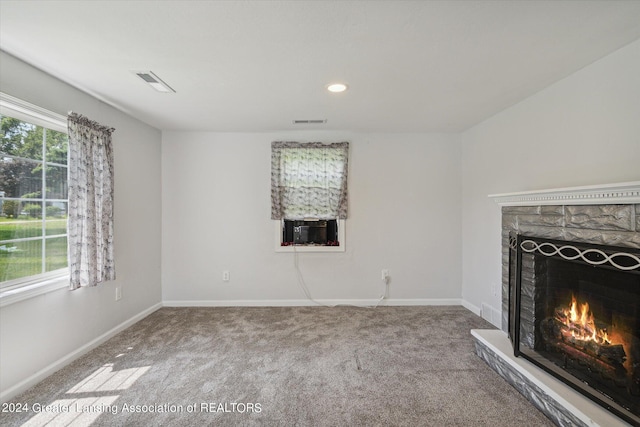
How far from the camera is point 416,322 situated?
→ 3027 mm

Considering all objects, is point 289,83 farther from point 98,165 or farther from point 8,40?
point 98,165

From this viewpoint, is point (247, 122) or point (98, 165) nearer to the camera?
point (98, 165)

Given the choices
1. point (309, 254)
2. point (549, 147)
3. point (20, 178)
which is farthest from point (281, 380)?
point (549, 147)

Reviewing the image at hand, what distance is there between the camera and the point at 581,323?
5.71 ft

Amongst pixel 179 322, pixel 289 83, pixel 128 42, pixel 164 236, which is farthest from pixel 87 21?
pixel 179 322

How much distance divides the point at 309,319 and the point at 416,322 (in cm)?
125

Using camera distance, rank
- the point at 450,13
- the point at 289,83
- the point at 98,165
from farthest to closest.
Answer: the point at 98,165 → the point at 289,83 → the point at 450,13

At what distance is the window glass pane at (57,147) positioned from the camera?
2188 mm

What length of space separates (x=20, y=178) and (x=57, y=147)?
0.41m

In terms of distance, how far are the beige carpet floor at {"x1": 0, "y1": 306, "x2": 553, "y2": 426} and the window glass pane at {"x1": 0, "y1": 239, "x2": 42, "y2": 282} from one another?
2.08 ft

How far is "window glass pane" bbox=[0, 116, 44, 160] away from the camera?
6.12 feet

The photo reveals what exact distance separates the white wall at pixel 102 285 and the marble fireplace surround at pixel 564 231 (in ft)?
11.5

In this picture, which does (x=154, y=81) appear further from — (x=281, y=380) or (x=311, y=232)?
(x=281, y=380)

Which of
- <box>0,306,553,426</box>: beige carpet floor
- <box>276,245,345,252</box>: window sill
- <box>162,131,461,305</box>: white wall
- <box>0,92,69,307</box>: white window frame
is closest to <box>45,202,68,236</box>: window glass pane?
<box>0,92,69,307</box>: white window frame
